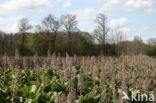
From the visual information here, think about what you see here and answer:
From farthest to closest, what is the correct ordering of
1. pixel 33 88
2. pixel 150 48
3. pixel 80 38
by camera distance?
1. pixel 150 48
2. pixel 80 38
3. pixel 33 88

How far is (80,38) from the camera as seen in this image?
6812cm

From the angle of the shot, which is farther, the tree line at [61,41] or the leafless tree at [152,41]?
the leafless tree at [152,41]

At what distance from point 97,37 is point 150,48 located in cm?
2144

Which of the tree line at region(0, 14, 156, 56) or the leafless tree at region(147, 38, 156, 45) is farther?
the leafless tree at region(147, 38, 156, 45)

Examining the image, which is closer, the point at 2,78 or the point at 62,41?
the point at 2,78

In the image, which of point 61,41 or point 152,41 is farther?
point 152,41

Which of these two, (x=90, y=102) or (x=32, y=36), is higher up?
(x=32, y=36)

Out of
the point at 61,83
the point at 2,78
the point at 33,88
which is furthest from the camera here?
the point at 61,83

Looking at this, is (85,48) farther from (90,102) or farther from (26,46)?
(90,102)

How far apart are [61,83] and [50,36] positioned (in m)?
56.9

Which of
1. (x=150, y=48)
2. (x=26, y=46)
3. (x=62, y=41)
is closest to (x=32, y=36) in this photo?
(x=26, y=46)

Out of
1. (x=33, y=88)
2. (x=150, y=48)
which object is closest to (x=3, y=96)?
(x=33, y=88)

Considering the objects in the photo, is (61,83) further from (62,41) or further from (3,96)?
(62,41)

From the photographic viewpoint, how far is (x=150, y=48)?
79562 millimetres
